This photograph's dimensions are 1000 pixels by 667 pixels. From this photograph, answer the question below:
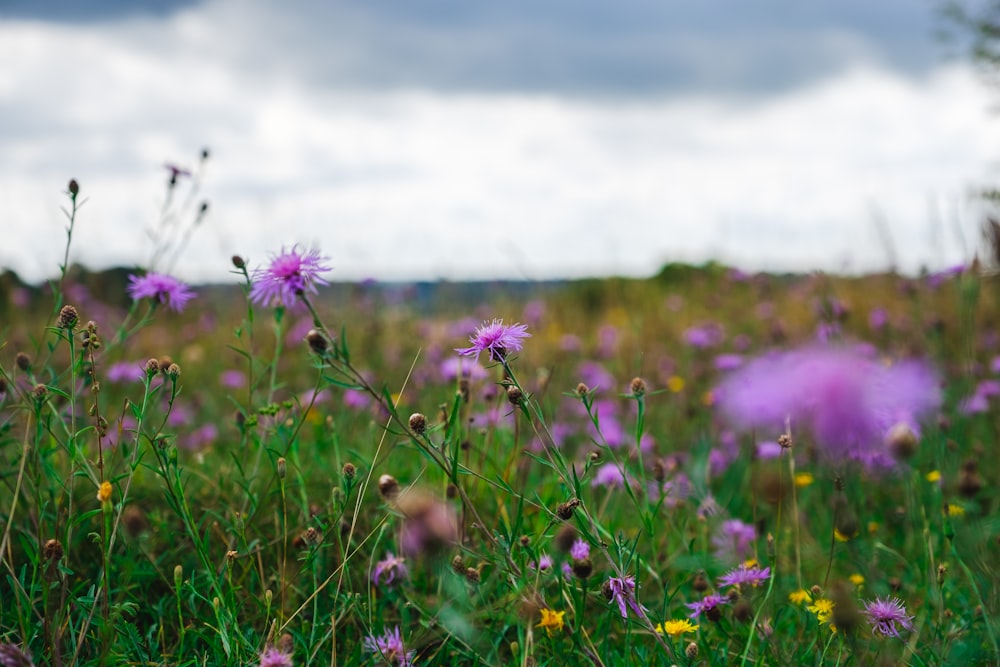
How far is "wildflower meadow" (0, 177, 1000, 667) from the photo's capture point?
1.26 meters

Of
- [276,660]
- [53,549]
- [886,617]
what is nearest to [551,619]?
[276,660]

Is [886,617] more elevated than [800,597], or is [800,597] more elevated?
[886,617]

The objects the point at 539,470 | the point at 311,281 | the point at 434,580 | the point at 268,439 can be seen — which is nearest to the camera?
the point at 311,281

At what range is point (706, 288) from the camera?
25.6 feet

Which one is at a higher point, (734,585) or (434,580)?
(734,585)

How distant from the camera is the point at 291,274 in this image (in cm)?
130

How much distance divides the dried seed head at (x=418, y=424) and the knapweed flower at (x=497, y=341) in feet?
0.38

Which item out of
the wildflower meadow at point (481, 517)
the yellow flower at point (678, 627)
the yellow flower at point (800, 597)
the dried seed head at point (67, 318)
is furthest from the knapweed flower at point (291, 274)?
the yellow flower at point (800, 597)

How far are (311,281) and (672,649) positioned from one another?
84 centimetres

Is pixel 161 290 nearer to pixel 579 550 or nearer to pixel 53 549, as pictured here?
pixel 53 549

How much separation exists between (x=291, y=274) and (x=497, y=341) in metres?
0.34

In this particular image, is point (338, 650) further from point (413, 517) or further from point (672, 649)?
point (672, 649)

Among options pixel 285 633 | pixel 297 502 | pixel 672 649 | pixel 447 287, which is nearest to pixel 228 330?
pixel 447 287

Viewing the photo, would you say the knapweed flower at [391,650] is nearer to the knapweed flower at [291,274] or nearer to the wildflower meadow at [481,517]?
the wildflower meadow at [481,517]
